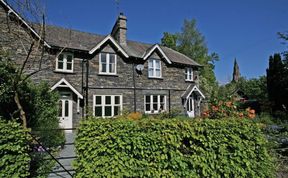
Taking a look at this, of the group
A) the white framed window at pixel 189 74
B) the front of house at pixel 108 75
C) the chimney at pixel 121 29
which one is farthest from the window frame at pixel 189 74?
the chimney at pixel 121 29

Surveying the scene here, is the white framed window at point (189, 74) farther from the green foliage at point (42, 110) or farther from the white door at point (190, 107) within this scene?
the green foliage at point (42, 110)

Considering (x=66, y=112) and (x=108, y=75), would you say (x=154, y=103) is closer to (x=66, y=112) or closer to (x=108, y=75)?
(x=108, y=75)

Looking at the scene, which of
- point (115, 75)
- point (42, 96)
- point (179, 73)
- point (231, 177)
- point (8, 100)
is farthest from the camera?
point (179, 73)

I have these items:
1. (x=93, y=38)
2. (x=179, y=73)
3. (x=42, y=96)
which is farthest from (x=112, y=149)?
(x=179, y=73)

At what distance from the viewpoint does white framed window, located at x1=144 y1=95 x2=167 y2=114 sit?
20.0 meters

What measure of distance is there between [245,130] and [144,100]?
14682 millimetres

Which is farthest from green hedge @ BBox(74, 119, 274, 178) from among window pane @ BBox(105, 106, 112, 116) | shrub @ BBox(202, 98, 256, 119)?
window pane @ BBox(105, 106, 112, 116)

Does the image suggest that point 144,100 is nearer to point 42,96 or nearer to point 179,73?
point 179,73

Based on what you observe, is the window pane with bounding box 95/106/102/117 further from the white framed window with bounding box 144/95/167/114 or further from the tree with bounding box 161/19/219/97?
the tree with bounding box 161/19/219/97

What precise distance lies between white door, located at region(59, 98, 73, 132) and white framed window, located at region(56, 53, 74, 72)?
2.44 meters

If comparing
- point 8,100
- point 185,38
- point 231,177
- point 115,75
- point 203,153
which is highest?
point 185,38

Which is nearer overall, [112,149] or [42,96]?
[112,149]

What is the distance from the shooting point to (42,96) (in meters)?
10.4

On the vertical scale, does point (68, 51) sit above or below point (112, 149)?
above
